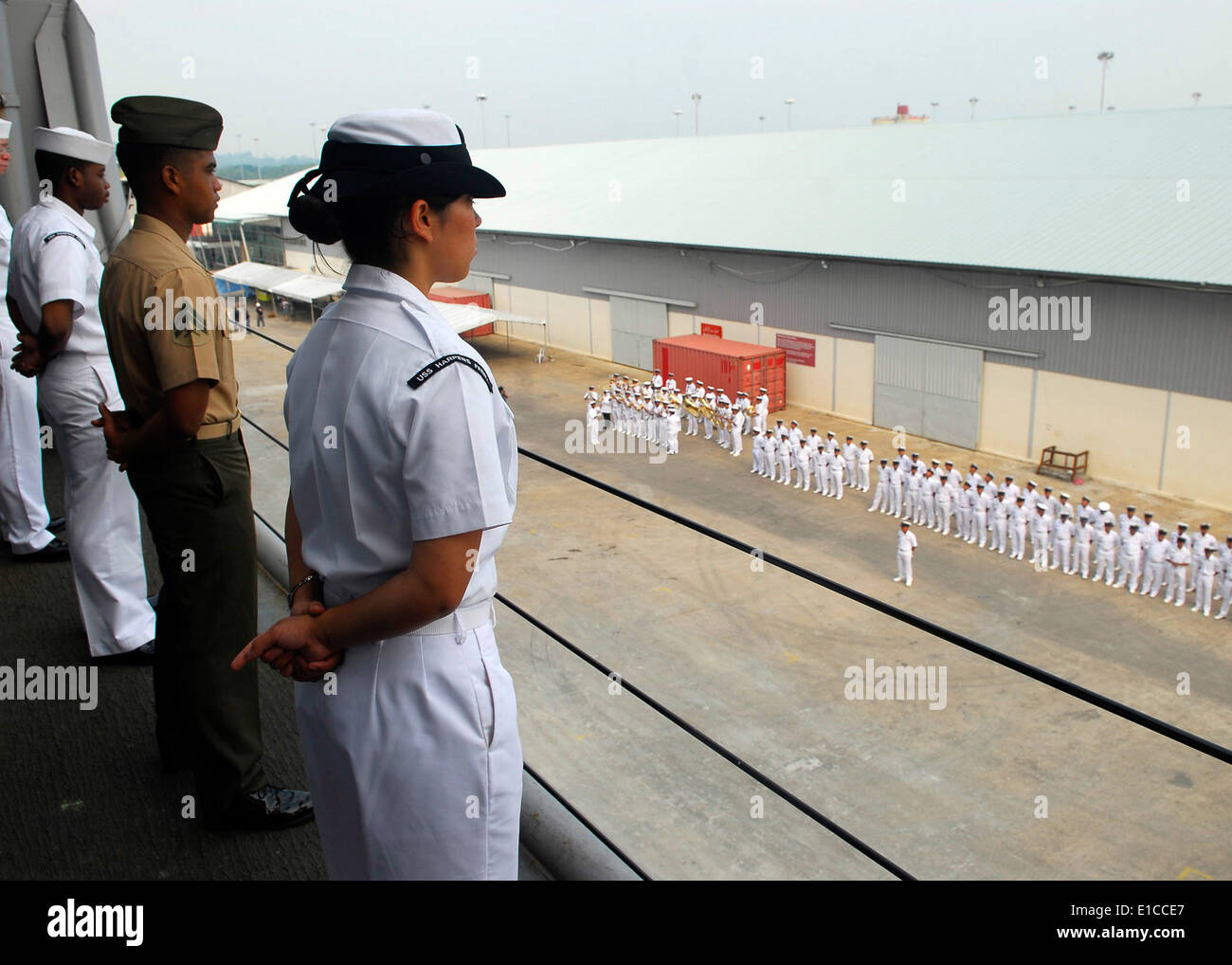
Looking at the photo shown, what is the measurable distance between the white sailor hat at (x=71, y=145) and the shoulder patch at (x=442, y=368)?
9.47 feet

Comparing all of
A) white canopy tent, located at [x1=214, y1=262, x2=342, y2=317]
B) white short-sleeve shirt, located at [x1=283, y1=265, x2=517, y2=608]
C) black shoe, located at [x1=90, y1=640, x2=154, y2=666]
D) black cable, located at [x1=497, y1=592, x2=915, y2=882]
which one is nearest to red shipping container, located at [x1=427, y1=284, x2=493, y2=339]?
white canopy tent, located at [x1=214, y1=262, x2=342, y2=317]

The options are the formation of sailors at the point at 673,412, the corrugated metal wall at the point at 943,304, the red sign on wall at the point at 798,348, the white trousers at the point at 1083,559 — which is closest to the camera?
the white trousers at the point at 1083,559

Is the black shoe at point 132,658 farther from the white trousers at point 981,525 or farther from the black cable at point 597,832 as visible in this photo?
the white trousers at point 981,525

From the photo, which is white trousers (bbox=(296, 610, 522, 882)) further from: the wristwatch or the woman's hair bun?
the woman's hair bun

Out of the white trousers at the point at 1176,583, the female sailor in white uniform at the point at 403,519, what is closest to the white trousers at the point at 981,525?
the white trousers at the point at 1176,583

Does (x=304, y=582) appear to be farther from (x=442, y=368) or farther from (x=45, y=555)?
(x=45, y=555)

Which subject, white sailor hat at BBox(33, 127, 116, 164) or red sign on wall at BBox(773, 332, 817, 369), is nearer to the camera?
white sailor hat at BBox(33, 127, 116, 164)

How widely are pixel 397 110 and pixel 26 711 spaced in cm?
297

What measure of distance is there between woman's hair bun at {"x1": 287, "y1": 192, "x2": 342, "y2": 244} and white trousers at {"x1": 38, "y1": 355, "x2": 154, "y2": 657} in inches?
89.3

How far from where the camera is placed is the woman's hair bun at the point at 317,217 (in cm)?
163

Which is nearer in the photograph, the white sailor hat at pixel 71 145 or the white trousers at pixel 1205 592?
the white sailor hat at pixel 71 145

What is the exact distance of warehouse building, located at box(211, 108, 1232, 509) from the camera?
17.3 m

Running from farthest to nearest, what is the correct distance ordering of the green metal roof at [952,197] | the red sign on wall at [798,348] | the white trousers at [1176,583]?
the red sign on wall at [798,348]
the green metal roof at [952,197]
the white trousers at [1176,583]

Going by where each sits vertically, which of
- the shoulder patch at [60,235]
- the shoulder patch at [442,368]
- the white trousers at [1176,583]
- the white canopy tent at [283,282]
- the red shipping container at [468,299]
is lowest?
the white trousers at [1176,583]
